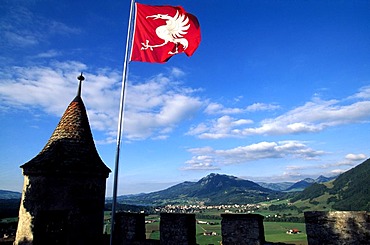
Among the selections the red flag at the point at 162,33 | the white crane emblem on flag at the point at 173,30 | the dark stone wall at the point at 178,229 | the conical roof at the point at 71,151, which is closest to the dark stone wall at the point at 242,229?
the dark stone wall at the point at 178,229

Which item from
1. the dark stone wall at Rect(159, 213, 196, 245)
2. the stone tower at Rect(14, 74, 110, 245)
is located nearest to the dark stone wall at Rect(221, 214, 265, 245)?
the dark stone wall at Rect(159, 213, 196, 245)

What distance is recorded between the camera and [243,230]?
636 cm

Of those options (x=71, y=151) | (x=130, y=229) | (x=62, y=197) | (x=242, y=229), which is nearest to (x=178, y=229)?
(x=242, y=229)

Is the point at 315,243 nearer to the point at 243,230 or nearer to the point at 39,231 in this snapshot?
the point at 243,230

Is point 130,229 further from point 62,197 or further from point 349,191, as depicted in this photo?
point 349,191

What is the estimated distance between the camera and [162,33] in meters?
8.70

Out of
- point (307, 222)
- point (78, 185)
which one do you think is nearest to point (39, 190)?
point (78, 185)

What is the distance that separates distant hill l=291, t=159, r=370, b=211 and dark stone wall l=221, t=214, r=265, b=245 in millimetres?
124767

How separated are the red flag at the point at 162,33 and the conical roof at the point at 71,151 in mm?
3257

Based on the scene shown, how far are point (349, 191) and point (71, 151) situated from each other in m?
168

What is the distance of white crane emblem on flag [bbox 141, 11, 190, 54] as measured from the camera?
8.62m

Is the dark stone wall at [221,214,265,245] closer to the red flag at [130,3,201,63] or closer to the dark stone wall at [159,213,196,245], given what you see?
the dark stone wall at [159,213,196,245]

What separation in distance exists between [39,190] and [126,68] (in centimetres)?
458

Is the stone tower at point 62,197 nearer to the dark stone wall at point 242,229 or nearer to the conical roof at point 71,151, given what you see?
the conical roof at point 71,151
